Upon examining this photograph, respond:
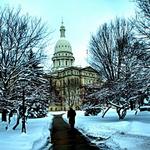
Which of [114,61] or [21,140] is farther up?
[114,61]

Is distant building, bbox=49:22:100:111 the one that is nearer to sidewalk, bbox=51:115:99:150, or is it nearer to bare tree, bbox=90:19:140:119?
bare tree, bbox=90:19:140:119

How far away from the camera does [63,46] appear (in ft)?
471

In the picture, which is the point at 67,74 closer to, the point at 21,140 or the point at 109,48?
the point at 109,48

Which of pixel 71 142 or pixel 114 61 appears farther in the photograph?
pixel 114 61

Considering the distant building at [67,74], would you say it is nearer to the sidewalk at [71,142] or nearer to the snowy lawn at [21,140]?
the sidewalk at [71,142]

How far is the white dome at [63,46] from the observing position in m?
143

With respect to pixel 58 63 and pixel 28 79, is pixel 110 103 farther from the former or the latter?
pixel 58 63

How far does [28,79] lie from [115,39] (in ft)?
47.0

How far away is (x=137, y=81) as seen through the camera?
81.1ft

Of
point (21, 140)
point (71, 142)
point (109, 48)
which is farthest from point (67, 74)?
point (21, 140)

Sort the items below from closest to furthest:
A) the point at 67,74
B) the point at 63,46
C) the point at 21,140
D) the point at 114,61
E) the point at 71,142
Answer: the point at 21,140
the point at 71,142
the point at 114,61
the point at 67,74
the point at 63,46

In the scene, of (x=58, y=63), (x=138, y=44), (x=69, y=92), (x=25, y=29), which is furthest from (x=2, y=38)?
(x=58, y=63)

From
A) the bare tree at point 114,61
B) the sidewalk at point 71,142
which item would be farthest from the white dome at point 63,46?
the sidewalk at point 71,142

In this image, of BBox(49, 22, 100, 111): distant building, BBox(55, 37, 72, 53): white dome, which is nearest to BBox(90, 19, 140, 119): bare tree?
BBox(49, 22, 100, 111): distant building
